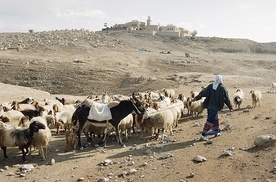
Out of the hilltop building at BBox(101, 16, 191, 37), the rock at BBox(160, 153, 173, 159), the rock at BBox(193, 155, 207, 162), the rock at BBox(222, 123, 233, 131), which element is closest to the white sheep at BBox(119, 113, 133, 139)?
the rock at BBox(160, 153, 173, 159)

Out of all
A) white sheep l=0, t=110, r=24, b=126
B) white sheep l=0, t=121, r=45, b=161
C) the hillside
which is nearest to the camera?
white sheep l=0, t=121, r=45, b=161

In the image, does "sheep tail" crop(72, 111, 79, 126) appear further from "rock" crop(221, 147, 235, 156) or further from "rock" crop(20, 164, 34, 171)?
"rock" crop(221, 147, 235, 156)

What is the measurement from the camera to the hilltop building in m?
70.2

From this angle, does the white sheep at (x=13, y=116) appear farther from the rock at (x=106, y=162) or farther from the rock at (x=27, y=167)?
the rock at (x=106, y=162)

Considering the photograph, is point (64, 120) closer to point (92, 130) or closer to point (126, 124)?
point (92, 130)

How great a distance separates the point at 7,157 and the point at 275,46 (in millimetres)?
73037

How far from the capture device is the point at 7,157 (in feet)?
32.9

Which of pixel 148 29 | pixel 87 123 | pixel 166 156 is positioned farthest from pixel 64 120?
pixel 148 29

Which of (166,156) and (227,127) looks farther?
(227,127)

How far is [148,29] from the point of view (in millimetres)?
74188

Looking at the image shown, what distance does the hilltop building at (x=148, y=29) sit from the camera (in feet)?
230

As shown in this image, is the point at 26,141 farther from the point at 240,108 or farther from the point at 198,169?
the point at 240,108

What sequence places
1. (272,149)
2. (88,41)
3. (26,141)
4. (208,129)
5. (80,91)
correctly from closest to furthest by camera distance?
1. (272,149)
2. (26,141)
3. (208,129)
4. (80,91)
5. (88,41)

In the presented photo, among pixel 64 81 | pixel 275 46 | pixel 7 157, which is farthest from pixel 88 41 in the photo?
pixel 275 46
